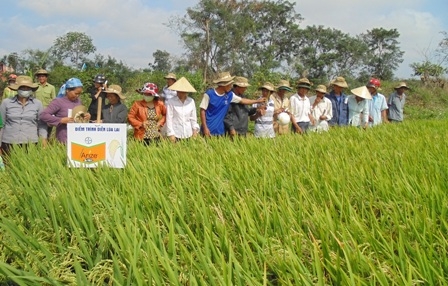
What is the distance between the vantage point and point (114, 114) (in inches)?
167

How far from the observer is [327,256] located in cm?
138

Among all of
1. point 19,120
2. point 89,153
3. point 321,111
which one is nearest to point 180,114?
point 89,153

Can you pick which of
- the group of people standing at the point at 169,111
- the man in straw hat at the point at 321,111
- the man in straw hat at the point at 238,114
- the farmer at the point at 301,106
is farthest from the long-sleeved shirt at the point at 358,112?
the man in straw hat at the point at 238,114

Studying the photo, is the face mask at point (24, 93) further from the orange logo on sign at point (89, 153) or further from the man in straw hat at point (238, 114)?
the man in straw hat at point (238, 114)

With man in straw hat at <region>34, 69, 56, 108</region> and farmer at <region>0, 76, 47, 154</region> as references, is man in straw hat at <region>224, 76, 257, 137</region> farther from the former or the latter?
man in straw hat at <region>34, 69, 56, 108</region>

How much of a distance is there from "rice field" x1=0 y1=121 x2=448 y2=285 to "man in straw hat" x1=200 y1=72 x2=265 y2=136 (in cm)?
113

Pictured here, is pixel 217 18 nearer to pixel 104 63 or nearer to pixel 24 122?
pixel 104 63

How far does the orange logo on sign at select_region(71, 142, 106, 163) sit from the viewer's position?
120 inches

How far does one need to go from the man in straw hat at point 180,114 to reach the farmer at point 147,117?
85 millimetres

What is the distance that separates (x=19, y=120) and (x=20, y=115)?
0.05 m

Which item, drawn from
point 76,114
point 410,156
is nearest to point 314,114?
point 410,156

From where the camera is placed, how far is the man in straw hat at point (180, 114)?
428 cm

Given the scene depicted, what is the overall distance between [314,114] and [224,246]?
161 inches

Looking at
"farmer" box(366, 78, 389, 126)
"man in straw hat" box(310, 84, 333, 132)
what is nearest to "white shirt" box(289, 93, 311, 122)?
"man in straw hat" box(310, 84, 333, 132)
